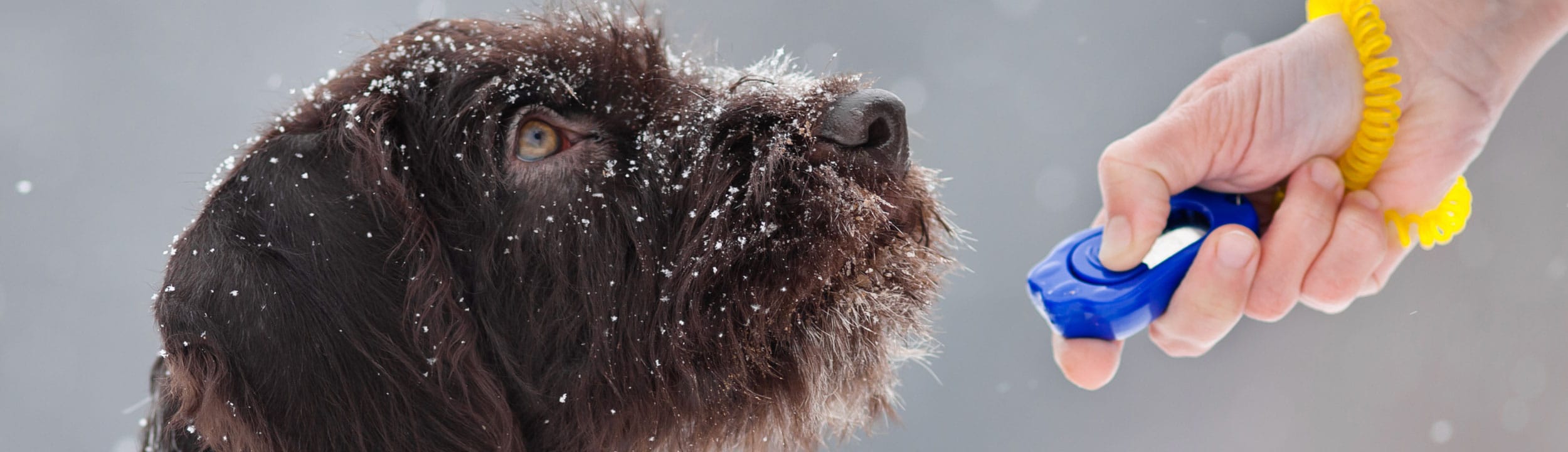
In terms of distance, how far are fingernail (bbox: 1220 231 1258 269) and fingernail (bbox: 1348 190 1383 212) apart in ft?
1.05

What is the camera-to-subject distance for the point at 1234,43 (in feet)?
16.2

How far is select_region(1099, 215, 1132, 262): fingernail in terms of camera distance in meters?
1.79

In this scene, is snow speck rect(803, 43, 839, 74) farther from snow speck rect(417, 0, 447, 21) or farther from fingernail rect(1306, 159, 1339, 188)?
fingernail rect(1306, 159, 1339, 188)

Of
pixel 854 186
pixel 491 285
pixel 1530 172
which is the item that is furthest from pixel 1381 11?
pixel 1530 172

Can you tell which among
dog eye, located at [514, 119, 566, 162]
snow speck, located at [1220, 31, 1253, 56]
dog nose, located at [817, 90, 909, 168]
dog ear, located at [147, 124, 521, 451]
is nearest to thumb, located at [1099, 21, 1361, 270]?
dog nose, located at [817, 90, 909, 168]

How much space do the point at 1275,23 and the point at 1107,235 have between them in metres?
3.66

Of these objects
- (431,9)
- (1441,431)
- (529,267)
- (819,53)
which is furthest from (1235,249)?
(1441,431)

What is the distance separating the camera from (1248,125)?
1.94m

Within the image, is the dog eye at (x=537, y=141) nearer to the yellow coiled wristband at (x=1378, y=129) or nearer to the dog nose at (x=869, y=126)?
the dog nose at (x=869, y=126)

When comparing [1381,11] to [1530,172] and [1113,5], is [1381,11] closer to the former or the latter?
[1113,5]

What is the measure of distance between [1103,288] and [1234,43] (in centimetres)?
370

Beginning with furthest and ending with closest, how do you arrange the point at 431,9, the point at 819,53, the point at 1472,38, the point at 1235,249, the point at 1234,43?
the point at 1234,43
the point at 819,53
the point at 431,9
the point at 1472,38
the point at 1235,249

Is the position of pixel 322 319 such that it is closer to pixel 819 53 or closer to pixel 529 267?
pixel 529 267

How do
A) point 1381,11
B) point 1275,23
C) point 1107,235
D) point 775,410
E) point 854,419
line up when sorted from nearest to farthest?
point 1107,235 < point 1381,11 < point 775,410 < point 854,419 < point 1275,23
